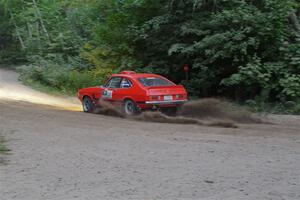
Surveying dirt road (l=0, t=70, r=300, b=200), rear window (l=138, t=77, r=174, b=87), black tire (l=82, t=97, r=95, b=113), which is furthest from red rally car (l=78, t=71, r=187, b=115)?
dirt road (l=0, t=70, r=300, b=200)

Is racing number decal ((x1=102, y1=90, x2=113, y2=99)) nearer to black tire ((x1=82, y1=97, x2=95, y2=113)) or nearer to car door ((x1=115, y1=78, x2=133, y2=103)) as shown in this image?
car door ((x1=115, y1=78, x2=133, y2=103))

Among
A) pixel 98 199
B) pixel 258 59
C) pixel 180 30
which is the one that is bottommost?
pixel 98 199

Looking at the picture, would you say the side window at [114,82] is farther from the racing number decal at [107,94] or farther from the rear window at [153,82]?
the rear window at [153,82]

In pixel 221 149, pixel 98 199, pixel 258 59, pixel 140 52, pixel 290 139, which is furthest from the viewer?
pixel 140 52

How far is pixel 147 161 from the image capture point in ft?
29.0

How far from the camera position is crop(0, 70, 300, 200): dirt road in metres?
6.83

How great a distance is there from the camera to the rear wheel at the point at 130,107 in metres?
15.9

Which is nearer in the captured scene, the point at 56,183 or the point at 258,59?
the point at 56,183

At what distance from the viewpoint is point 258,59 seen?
734 inches

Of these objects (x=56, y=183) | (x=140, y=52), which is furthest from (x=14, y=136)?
(x=140, y=52)

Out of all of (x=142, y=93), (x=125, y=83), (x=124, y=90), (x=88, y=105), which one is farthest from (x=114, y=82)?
(x=142, y=93)

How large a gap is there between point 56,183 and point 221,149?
378 centimetres

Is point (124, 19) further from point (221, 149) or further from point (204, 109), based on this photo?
point (221, 149)

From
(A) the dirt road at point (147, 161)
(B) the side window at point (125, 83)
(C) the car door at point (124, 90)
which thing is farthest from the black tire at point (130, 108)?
(A) the dirt road at point (147, 161)
